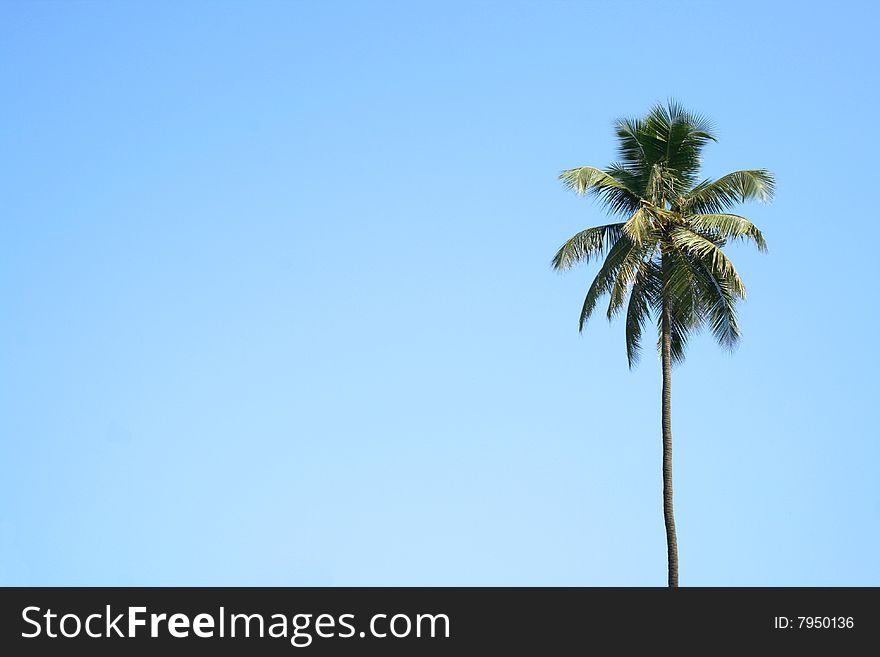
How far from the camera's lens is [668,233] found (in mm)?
34906

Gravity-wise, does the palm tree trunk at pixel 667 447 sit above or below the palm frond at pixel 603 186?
below

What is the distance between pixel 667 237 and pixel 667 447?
20.3ft

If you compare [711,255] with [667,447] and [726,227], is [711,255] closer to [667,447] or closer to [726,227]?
[726,227]

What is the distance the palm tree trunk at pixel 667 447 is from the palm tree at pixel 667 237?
0.10 feet

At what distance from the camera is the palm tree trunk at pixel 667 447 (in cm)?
3173

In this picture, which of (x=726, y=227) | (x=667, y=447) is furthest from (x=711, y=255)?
(x=667, y=447)

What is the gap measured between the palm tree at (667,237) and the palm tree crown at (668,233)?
0.03m

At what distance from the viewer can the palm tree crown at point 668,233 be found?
34219 millimetres

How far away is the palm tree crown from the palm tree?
29 millimetres

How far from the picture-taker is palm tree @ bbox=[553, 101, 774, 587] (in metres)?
34.1

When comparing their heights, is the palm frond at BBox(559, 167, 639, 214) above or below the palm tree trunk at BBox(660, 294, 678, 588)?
above
